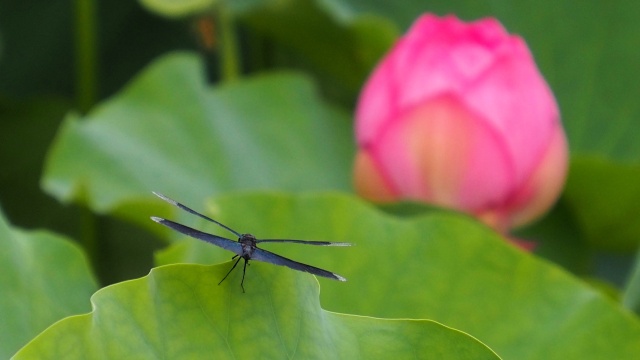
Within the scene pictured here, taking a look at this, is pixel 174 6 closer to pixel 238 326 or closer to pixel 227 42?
pixel 227 42

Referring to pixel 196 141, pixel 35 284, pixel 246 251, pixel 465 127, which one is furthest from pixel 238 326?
pixel 196 141

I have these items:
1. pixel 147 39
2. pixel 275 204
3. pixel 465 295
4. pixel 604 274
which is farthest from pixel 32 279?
pixel 604 274

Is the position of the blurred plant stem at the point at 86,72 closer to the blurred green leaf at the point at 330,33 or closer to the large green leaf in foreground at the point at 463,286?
the blurred green leaf at the point at 330,33

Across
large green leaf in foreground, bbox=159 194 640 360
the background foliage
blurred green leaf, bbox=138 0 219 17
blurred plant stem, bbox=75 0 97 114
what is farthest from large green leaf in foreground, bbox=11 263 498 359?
blurred plant stem, bbox=75 0 97 114

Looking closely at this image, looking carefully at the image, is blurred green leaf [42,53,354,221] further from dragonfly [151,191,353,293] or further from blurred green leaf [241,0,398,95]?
dragonfly [151,191,353,293]

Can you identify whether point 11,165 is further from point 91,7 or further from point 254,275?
point 254,275

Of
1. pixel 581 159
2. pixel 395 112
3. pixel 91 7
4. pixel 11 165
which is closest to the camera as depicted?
pixel 395 112

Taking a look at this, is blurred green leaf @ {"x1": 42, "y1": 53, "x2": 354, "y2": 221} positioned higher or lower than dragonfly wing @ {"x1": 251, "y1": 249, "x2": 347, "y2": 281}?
lower
